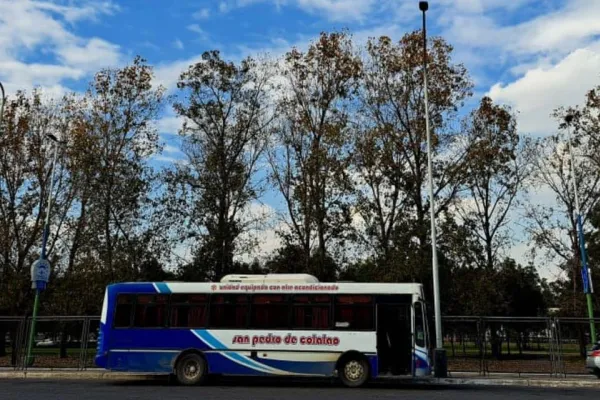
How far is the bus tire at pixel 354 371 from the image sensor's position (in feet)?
54.4

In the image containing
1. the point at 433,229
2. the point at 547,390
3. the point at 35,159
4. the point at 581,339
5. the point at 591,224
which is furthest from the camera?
the point at 591,224

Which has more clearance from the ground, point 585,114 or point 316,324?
point 585,114

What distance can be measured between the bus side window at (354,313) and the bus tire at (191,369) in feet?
13.9

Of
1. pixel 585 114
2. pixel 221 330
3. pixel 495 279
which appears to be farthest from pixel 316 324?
pixel 585 114

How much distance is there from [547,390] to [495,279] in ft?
48.9

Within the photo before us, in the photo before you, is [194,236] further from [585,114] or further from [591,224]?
[591,224]

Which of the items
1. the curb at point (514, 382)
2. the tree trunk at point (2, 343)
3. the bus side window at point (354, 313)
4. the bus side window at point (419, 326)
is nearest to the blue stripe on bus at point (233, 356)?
the bus side window at point (354, 313)

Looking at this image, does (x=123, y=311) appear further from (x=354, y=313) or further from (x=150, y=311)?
(x=354, y=313)

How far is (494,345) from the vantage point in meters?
22.7

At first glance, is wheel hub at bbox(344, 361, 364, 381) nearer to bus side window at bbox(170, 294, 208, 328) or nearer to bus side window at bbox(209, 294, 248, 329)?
bus side window at bbox(209, 294, 248, 329)

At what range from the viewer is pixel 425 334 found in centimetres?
1688

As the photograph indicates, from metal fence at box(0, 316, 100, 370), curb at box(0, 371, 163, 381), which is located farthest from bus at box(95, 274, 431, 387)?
metal fence at box(0, 316, 100, 370)

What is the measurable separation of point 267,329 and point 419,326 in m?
4.51

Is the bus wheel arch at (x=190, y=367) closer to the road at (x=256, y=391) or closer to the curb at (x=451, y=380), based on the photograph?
the road at (x=256, y=391)
